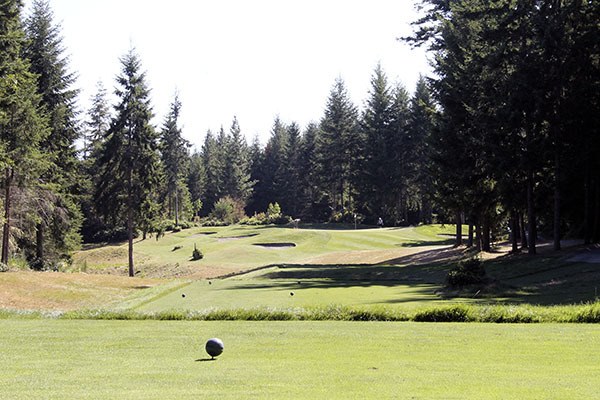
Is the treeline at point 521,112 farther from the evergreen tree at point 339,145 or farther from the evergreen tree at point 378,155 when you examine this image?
the evergreen tree at point 339,145

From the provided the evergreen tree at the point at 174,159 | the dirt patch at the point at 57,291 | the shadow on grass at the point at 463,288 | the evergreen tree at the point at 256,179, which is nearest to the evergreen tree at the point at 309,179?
the evergreen tree at the point at 256,179

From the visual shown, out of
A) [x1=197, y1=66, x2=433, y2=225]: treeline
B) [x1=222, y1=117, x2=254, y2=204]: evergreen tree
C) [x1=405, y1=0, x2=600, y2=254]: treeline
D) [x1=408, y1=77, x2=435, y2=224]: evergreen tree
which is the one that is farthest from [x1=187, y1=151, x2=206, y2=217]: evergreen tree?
[x1=405, y1=0, x2=600, y2=254]: treeline

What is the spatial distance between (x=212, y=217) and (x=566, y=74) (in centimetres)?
6800

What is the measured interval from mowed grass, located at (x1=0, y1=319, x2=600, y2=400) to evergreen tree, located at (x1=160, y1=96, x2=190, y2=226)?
259ft

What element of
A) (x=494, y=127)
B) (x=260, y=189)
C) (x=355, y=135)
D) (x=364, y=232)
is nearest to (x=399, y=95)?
(x=355, y=135)

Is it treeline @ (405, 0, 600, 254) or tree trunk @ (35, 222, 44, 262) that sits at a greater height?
treeline @ (405, 0, 600, 254)

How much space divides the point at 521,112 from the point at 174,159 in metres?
67.3

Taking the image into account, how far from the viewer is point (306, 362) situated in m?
10.2

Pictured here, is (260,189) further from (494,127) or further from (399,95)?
(494,127)

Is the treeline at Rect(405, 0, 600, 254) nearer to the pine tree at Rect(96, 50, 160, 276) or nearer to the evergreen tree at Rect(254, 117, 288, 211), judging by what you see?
the pine tree at Rect(96, 50, 160, 276)

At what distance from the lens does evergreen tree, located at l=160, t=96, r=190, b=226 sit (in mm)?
94037

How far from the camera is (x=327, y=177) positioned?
93.6 metres

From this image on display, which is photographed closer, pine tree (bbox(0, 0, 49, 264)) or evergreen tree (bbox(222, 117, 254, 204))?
pine tree (bbox(0, 0, 49, 264))

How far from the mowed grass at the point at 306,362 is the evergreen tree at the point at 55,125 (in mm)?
33405
